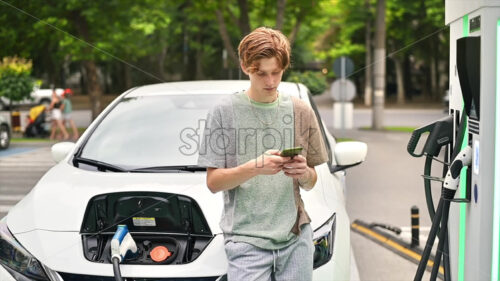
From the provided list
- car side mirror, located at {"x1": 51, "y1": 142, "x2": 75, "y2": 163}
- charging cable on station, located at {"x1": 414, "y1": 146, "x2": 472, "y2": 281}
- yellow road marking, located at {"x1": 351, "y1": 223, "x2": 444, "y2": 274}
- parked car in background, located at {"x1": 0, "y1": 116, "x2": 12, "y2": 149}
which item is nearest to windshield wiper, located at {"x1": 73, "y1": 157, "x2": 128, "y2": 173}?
car side mirror, located at {"x1": 51, "y1": 142, "x2": 75, "y2": 163}

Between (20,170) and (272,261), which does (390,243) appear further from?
(272,261)

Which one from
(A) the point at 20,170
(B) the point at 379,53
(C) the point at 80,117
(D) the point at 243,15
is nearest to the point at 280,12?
(D) the point at 243,15

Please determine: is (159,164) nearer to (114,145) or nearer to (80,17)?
(114,145)

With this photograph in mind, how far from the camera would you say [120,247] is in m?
3.17

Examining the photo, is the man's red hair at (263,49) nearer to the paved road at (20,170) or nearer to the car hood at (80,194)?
the car hood at (80,194)

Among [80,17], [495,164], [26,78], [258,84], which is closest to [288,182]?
[258,84]

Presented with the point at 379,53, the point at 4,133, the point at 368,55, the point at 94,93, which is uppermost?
the point at 368,55

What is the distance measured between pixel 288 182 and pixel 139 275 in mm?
958

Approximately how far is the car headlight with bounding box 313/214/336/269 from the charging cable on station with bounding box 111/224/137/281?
81cm

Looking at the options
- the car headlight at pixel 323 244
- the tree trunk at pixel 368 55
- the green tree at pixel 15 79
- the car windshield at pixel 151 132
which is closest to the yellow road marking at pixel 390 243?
the car windshield at pixel 151 132

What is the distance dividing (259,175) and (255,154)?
74 millimetres

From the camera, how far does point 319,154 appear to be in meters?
2.62

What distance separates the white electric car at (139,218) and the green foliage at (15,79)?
4.69ft

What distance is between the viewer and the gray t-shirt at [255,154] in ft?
8.20
